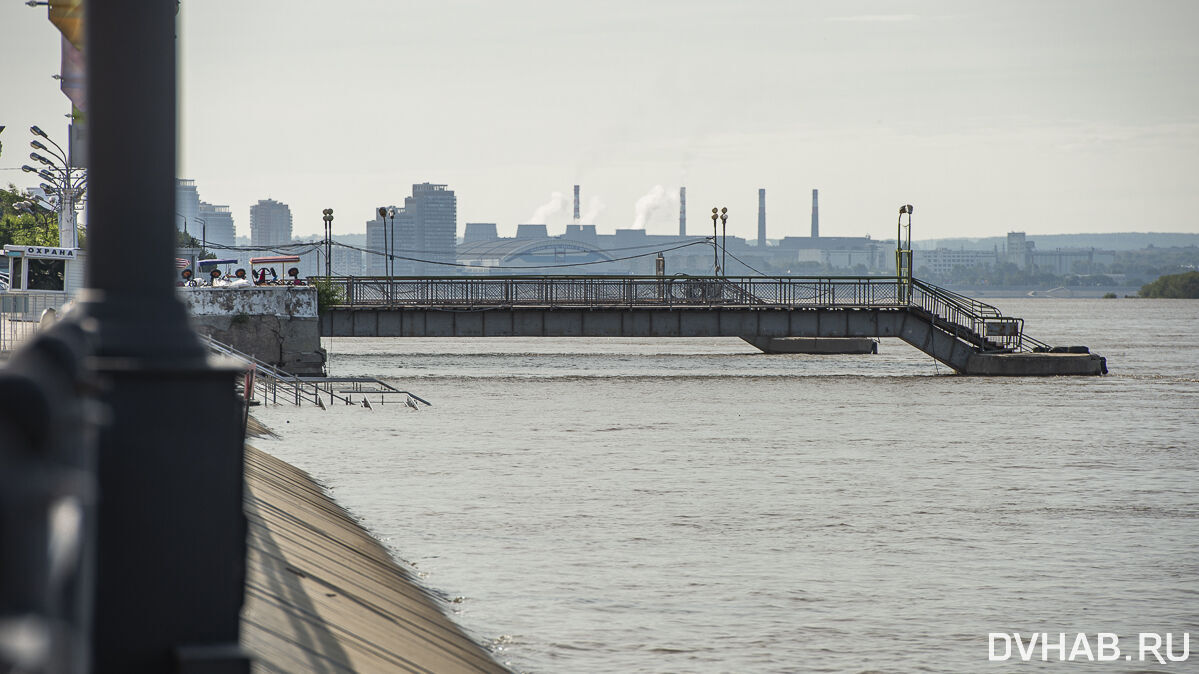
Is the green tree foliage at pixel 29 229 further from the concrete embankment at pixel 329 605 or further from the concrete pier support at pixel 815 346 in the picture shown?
the concrete embankment at pixel 329 605

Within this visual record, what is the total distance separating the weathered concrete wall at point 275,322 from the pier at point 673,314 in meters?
4.04

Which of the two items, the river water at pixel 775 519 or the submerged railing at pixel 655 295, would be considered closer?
the river water at pixel 775 519

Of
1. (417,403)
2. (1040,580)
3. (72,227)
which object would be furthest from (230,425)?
(72,227)

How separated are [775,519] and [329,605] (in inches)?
454

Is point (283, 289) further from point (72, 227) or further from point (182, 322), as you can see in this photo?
point (182, 322)

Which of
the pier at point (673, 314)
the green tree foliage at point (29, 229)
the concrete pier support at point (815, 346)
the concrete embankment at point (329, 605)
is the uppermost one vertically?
the green tree foliage at point (29, 229)

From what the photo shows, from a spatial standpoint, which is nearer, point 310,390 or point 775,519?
point 775,519

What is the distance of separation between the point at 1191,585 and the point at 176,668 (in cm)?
1481

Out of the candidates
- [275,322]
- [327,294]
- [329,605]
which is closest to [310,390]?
[275,322]

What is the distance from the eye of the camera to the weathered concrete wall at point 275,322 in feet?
161

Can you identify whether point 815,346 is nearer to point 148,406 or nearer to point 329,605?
point 329,605

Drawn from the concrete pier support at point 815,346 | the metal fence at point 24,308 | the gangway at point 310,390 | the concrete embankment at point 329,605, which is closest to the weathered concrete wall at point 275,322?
the gangway at point 310,390

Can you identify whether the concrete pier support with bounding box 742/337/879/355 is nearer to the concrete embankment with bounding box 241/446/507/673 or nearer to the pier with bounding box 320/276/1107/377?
the pier with bounding box 320/276/1107/377

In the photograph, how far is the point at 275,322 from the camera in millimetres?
49625
